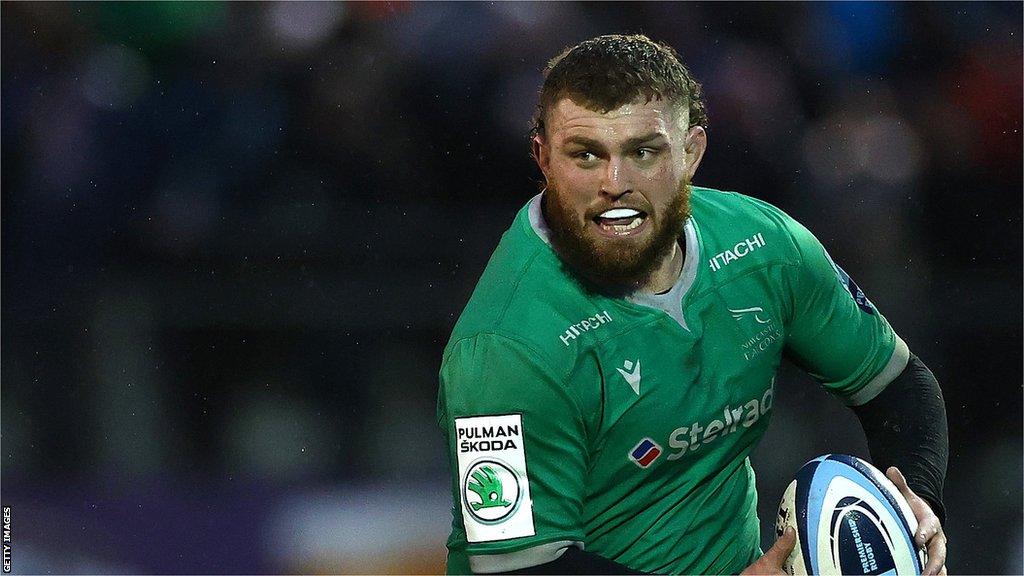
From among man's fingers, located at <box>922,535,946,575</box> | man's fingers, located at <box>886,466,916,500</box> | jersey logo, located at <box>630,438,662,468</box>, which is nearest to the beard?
jersey logo, located at <box>630,438,662,468</box>

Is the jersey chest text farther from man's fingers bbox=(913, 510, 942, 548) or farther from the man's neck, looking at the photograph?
man's fingers bbox=(913, 510, 942, 548)

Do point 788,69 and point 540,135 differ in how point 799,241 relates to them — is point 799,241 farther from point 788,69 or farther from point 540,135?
point 788,69

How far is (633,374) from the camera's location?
295cm

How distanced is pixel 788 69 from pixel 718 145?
20.2 inches

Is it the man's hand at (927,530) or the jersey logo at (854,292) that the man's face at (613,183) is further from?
the man's hand at (927,530)

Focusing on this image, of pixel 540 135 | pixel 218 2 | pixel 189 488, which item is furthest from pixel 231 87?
pixel 540 135

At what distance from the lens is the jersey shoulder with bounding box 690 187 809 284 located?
123 inches

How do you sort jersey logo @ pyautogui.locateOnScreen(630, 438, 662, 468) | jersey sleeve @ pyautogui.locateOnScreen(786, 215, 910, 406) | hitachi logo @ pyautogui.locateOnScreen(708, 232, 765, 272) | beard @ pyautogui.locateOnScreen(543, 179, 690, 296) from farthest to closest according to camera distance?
1. jersey sleeve @ pyautogui.locateOnScreen(786, 215, 910, 406)
2. hitachi logo @ pyautogui.locateOnScreen(708, 232, 765, 272)
3. jersey logo @ pyautogui.locateOnScreen(630, 438, 662, 468)
4. beard @ pyautogui.locateOnScreen(543, 179, 690, 296)

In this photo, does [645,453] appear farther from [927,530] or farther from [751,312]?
[927,530]

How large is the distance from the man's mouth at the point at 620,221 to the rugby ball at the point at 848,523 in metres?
0.69

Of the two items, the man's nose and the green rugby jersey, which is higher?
the man's nose

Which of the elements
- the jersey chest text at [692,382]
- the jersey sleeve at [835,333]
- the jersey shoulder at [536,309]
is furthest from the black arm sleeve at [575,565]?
the jersey sleeve at [835,333]

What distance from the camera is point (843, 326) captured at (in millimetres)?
3320

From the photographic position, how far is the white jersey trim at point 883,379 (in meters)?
3.42
